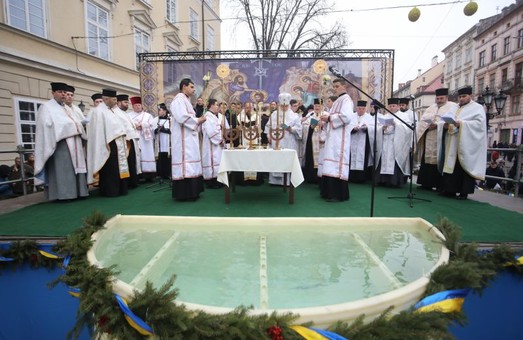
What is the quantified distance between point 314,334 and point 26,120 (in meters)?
12.8

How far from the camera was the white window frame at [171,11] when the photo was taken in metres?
19.3

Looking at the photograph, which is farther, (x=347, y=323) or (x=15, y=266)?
(x=15, y=266)

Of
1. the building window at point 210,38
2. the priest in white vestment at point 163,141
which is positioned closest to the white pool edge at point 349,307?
the priest in white vestment at point 163,141

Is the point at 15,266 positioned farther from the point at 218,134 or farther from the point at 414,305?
the point at 218,134

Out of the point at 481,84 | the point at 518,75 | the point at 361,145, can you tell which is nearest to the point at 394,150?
the point at 361,145

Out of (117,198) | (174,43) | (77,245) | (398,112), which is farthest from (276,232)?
(174,43)

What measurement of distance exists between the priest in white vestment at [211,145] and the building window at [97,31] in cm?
949

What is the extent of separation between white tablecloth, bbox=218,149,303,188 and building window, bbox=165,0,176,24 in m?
18.1

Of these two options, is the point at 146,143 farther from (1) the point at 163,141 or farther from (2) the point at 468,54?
(2) the point at 468,54

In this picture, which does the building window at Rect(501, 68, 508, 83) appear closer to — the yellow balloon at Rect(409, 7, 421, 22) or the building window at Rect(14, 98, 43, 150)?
the yellow balloon at Rect(409, 7, 421, 22)

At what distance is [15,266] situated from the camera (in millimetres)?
3027

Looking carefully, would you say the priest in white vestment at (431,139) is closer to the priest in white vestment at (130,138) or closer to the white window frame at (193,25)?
the priest in white vestment at (130,138)

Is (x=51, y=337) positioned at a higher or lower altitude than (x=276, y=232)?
lower

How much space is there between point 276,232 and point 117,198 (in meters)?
4.05
